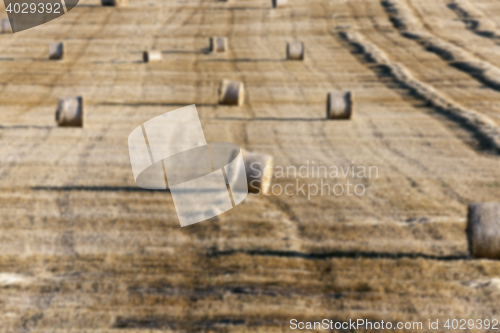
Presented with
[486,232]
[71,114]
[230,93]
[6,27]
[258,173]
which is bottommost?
[6,27]

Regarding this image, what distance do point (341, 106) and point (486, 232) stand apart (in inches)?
224

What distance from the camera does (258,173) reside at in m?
7.11

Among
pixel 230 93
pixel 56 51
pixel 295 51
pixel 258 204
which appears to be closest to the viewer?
pixel 258 204

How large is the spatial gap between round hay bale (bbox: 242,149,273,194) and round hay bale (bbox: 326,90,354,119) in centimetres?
386

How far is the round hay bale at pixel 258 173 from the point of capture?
7.11 meters

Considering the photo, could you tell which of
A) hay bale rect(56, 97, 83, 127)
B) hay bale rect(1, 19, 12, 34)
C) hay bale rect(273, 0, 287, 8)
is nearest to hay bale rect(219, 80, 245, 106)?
hay bale rect(56, 97, 83, 127)

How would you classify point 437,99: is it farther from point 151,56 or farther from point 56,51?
point 56,51

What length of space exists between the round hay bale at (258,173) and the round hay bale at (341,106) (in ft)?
12.7

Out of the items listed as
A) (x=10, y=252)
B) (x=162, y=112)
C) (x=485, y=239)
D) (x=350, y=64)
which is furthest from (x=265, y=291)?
(x=350, y=64)

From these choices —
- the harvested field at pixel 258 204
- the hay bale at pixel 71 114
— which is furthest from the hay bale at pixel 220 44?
the hay bale at pixel 71 114

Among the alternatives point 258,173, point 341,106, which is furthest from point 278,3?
point 258,173

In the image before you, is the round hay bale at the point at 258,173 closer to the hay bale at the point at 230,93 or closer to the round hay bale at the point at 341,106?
the round hay bale at the point at 341,106

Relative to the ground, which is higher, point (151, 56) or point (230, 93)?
point (230, 93)

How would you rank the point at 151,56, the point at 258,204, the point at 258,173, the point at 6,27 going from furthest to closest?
the point at 6,27 → the point at 151,56 → the point at 258,173 → the point at 258,204
